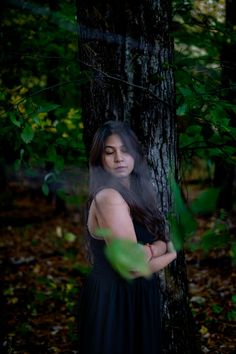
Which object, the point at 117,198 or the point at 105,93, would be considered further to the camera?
the point at 105,93

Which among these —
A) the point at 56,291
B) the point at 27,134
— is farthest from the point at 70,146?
the point at 56,291

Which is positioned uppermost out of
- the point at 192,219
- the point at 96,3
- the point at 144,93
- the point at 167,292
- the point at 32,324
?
the point at 96,3

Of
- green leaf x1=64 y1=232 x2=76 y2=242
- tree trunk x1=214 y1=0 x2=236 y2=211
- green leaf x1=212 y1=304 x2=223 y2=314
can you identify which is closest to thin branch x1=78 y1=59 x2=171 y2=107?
tree trunk x1=214 y1=0 x2=236 y2=211

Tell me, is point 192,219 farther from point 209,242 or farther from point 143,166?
point 143,166

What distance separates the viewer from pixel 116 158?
216cm

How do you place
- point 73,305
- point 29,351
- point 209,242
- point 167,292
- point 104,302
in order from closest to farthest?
point 209,242 < point 104,302 < point 167,292 < point 29,351 < point 73,305

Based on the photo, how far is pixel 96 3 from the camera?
2.26 metres

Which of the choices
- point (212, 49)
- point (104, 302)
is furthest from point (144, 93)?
point (212, 49)

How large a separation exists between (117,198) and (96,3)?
1.23 m

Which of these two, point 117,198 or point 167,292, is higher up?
point 117,198

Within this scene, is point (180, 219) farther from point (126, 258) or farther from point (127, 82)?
point (127, 82)

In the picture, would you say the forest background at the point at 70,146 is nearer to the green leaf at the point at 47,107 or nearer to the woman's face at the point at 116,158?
the green leaf at the point at 47,107

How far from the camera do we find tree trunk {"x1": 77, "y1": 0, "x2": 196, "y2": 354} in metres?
2.24

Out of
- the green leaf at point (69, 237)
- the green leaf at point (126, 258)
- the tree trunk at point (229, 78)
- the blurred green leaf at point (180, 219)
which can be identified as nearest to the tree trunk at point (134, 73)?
the tree trunk at point (229, 78)
